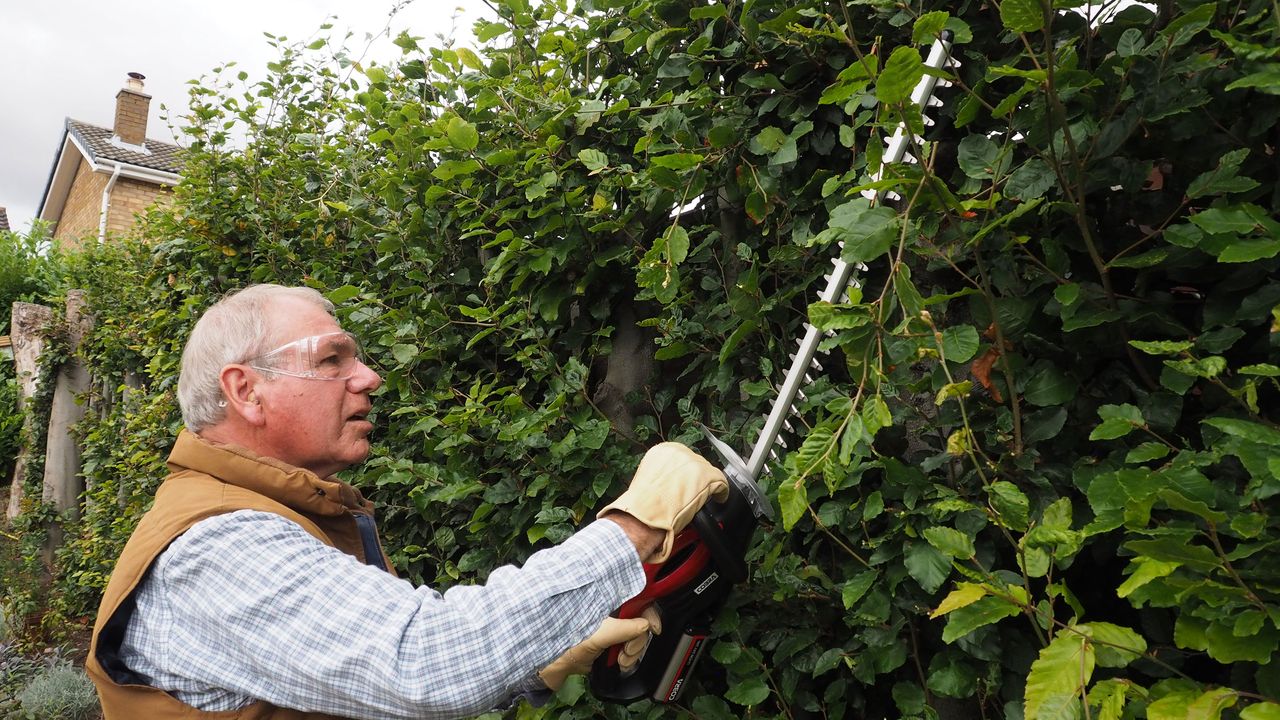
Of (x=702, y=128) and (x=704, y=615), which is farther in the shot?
(x=702, y=128)

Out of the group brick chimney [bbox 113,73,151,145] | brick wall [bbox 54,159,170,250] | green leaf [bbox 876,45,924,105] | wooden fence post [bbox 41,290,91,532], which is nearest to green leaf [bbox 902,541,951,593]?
green leaf [bbox 876,45,924,105]

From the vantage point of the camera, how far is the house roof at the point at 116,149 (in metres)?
17.2

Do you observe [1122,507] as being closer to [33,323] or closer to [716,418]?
[716,418]

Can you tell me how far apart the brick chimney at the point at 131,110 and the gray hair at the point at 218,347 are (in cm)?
2076

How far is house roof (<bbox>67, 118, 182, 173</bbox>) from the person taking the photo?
56.6 feet

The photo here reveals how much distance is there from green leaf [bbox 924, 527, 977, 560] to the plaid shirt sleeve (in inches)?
19.5

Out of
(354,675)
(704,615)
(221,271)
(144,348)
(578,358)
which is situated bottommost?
(144,348)

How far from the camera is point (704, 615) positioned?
1741 mm

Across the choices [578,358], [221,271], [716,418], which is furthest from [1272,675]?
[221,271]

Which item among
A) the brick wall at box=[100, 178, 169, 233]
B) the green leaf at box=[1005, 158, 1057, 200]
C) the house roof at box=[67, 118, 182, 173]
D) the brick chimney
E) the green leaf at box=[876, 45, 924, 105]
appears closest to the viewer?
the green leaf at box=[876, 45, 924, 105]

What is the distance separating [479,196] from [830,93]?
4.52 feet

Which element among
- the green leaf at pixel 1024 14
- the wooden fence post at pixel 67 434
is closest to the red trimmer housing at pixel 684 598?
the green leaf at pixel 1024 14

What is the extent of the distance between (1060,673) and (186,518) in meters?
1.44

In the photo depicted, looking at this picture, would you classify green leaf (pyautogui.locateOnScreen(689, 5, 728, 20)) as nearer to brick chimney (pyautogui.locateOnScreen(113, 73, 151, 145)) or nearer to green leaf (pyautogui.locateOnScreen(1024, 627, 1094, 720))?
green leaf (pyautogui.locateOnScreen(1024, 627, 1094, 720))
